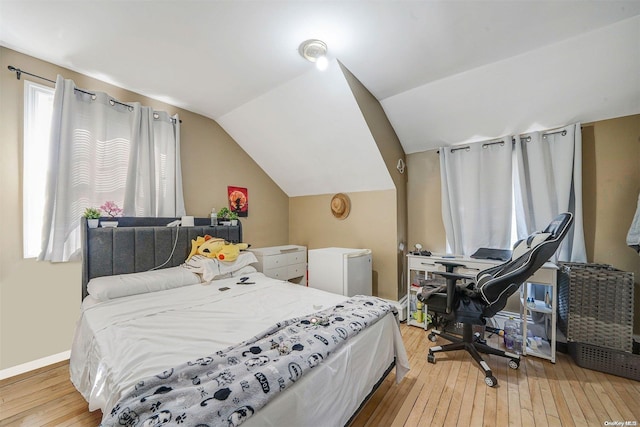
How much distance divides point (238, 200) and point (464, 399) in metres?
3.25

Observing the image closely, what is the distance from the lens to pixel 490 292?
1854mm

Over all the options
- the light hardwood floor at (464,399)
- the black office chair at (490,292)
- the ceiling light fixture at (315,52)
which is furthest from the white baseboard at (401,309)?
the ceiling light fixture at (315,52)

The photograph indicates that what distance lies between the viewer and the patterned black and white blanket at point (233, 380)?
0.75m

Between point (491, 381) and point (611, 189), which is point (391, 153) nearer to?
point (611, 189)

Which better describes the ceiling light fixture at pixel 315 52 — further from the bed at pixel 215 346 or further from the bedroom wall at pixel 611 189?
the bedroom wall at pixel 611 189

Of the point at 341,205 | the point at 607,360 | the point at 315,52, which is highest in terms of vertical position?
the point at 315,52

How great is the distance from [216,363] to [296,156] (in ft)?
9.33

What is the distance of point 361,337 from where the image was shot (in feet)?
4.63

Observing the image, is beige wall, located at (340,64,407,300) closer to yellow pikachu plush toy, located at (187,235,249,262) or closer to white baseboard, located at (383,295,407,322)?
white baseboard, located at (383,295,407,322)

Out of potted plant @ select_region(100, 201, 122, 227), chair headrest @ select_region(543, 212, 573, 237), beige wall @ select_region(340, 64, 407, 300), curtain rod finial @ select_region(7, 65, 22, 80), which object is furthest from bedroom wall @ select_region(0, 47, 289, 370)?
chair headrest @ select_region(543, 212, 573, 237)

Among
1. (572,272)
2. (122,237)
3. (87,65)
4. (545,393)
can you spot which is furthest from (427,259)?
(87,65)

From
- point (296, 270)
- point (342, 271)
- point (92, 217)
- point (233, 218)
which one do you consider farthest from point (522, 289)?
point (92, 217)

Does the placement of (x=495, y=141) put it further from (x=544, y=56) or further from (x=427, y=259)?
(x=427, y=259)

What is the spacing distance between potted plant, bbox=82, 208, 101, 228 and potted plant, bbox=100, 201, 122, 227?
0.06 metres
